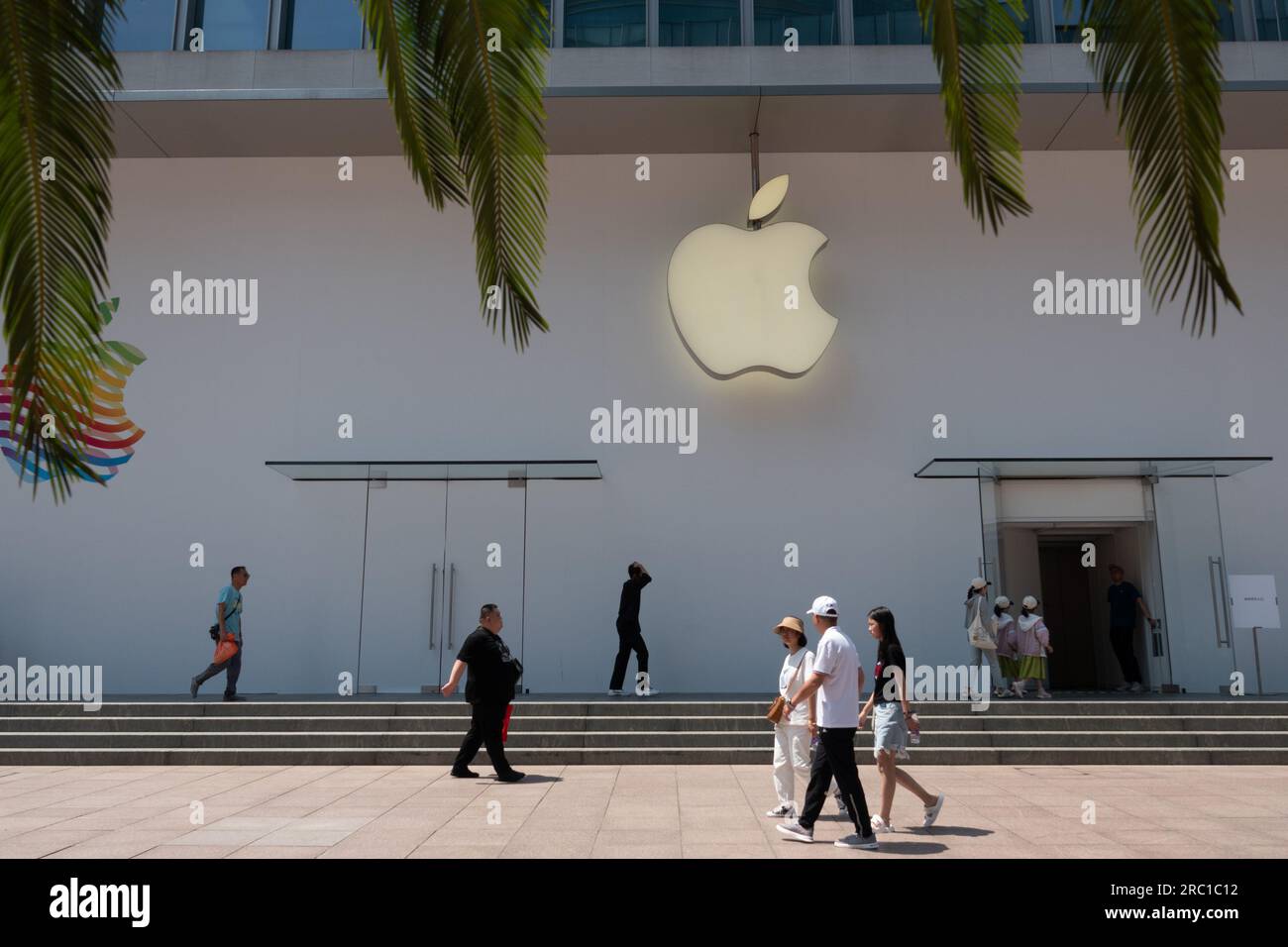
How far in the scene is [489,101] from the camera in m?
2.31

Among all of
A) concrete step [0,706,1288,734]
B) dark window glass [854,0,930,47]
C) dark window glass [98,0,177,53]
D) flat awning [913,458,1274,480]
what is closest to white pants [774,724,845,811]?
concrete step [0,706,1288,734]

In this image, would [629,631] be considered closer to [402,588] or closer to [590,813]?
[402,588]

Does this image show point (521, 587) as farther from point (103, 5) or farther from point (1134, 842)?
point (103, 5)

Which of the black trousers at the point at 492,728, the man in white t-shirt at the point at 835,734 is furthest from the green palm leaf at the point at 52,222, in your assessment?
the black trousers at the point at 492,728

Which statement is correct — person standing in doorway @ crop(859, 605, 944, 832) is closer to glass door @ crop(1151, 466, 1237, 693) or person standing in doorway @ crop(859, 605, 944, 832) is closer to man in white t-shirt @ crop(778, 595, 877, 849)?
man in white t-shirt @ crop(778, 595, 877, 849)

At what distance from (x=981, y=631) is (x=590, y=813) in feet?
22.9

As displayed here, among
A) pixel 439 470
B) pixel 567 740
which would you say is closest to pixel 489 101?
pixel 567 740

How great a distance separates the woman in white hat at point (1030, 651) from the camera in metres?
13.5

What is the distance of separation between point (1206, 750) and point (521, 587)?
30.5 feet

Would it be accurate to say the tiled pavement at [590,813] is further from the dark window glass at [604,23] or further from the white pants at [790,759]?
the dark window glass at [604,23]

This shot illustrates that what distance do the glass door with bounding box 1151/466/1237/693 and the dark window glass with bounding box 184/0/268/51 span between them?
1597 centimetres

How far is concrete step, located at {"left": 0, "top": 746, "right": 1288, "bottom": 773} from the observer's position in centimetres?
1098

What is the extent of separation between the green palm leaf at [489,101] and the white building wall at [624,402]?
13.4m

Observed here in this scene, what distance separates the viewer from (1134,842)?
21.7 ft
